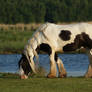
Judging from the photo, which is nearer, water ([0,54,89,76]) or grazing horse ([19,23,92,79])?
grazing horse ([19,23,92,79])

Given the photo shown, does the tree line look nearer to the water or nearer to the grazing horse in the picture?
the water

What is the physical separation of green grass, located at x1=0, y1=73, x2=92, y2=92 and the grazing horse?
2.57 feet

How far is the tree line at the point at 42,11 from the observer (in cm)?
6412

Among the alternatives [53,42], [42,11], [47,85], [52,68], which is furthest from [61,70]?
[42,11]

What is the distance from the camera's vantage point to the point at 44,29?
13406 millimetres

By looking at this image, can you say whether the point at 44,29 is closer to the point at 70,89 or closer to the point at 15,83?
the point at 15,83

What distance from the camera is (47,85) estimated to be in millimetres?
11445

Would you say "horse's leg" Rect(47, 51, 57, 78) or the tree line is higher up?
the tree line

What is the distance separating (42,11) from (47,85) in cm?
5630

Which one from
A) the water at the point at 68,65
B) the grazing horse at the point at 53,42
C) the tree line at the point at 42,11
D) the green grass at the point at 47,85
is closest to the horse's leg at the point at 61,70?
the grazing horse at the point at 53,42

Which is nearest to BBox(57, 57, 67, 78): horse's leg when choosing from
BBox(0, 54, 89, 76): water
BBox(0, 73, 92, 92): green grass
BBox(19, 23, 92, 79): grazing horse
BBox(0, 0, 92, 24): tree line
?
BBox(19, 23, 92, 79): grazing horse

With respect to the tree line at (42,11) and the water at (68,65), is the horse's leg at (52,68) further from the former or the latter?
the tree line at (42,11)

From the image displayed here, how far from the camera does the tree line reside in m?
64.1

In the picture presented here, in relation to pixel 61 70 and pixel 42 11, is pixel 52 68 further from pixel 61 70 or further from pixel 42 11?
pixel 42 11
